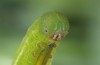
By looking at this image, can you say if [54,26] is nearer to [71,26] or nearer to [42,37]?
[42,37]

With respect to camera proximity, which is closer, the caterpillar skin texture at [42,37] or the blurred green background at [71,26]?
the caterpillar skin texture at [42,37]

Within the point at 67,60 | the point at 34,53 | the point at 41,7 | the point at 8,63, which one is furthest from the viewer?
the point at 41,7

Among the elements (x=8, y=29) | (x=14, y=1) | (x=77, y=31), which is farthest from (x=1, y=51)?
(x=77, y=31)

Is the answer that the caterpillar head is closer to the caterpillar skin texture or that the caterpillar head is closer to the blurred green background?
the caterpillar skin texture

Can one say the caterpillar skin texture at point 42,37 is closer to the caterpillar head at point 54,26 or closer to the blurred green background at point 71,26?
the caterpillar head at point 54,26

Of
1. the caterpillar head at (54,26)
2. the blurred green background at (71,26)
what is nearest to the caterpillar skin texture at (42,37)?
the caterpillar head at (54,26)

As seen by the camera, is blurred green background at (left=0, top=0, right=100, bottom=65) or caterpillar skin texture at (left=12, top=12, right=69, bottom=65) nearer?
caterpillar skin texture at (left=12, top=12, right=69, bottom=65)

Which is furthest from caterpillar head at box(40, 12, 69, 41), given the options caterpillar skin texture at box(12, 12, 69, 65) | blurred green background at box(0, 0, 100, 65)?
blurred green background at box(0, 0, 100, 65)

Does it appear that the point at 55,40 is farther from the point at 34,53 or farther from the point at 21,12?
the point at 21,12
